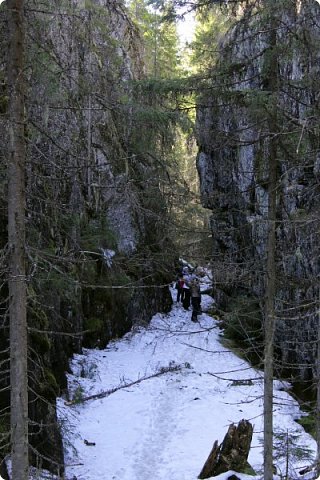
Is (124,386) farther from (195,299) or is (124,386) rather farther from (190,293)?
(190,293)

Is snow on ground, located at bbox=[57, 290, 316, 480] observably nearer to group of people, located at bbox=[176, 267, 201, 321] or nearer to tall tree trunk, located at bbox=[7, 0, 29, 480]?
tall tree trunk, located at bbox=[7, 0, 29, 480]

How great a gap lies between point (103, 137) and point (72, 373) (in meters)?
9.79

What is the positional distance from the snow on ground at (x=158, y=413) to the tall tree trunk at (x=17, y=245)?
2261 mm

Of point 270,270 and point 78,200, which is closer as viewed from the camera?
point 270,270

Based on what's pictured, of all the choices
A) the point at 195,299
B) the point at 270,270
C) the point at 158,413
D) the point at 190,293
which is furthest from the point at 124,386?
the point at 190,293

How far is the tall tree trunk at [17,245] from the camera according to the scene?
4648 mm

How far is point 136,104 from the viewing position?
7531mm

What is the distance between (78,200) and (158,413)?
612 centimetres

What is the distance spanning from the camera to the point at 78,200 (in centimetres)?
1320

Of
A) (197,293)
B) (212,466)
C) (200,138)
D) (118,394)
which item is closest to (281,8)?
(200,138)

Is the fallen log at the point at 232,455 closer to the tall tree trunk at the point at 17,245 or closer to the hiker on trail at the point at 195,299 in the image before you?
the tall tree trunk at the point at 17,245

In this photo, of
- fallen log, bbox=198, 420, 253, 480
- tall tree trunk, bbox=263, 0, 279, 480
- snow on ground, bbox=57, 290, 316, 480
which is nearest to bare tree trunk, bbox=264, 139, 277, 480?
tall tree trunk, bbox=263, 0, 279, 480

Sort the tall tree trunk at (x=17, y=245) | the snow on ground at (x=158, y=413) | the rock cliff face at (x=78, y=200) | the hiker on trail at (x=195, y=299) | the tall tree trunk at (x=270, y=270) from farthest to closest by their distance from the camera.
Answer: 1. the hiker on trail at (x=195, y=299)
2. the snow on ground at (x=158, y=413)
3. the tall tree trunk at (x=270, y=270)
4. the rock cliff face at (x=78, y=200)
5. the tall tree trunk at (x=17, y=245)

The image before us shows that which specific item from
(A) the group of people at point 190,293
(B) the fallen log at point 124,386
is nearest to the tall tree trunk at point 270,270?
(B) the fallen log at point 124,386
